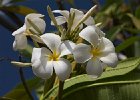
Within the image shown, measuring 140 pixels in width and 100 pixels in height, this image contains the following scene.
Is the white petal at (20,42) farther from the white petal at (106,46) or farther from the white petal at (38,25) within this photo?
the white petal at (106,46)

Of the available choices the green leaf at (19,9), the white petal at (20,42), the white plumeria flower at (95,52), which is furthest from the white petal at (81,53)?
the green leaf at (19,9)

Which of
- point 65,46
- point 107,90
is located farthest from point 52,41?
point 107,90

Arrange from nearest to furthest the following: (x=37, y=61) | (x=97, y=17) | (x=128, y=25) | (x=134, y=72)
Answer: (x=37, y=61), (x=134, y=72), (x=97, y=17), (x=128, y=25)

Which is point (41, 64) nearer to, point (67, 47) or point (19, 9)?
point (67, 47)

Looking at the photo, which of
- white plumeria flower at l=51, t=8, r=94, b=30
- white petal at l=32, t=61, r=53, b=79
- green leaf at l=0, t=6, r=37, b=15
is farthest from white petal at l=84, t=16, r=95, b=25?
green leaf at l=0, t=6, r=37, b=15

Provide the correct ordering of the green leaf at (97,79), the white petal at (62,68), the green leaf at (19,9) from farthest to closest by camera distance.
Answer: the green leaf at (19,9), the green leaf at (97,79), the white petal at (62,68)

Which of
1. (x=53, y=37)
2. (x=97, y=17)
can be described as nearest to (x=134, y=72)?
(x=53, y=37)

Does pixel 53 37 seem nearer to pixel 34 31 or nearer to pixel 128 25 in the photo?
pixel 34 31
